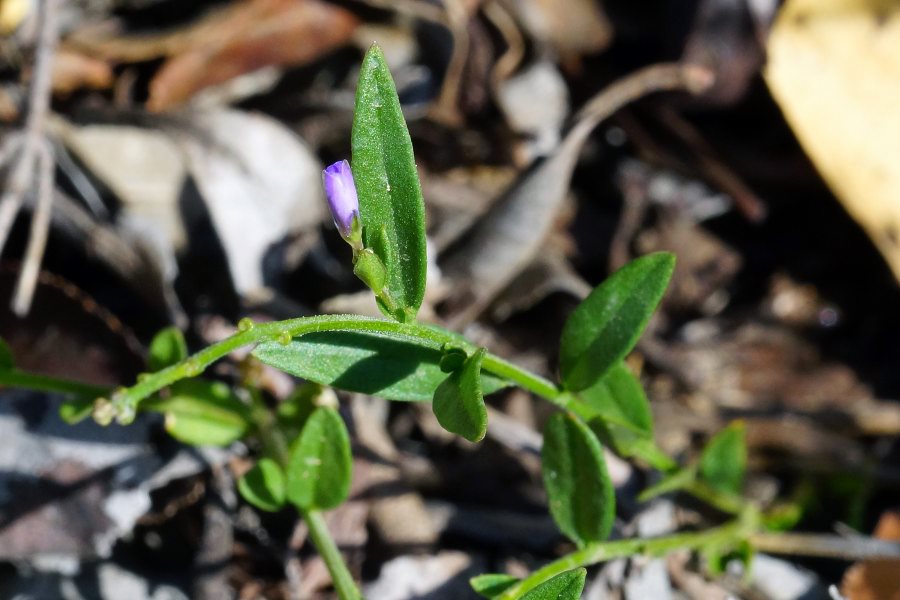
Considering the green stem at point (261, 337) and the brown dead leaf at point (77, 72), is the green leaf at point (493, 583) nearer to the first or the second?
the green stem at point (261, 337)

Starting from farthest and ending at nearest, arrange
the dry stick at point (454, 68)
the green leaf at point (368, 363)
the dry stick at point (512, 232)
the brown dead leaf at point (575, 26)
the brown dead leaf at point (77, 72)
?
the brown dead leaf at point (575, 26), the dry stick at point (454, 68), the brown dead leaf at point (77, 72), the dry stick at point (512, 232), the green leaf at point (368, 363)

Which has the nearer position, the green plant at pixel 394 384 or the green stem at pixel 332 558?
the green plant at pixel 394 384

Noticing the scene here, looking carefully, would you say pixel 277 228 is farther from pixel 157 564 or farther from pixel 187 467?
pixel 157 564

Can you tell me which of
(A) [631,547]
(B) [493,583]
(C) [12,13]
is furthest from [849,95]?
(C) [12,13]

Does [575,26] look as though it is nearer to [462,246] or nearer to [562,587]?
[462,246]

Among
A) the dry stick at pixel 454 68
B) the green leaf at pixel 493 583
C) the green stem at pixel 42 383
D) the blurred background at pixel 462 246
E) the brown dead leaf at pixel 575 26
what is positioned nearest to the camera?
the green leaf at pixel 493 583

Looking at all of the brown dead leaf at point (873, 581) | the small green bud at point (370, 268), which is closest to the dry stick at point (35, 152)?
the small green bud at point (370, 268)

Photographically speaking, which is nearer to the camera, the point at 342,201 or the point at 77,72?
the point at 342,201

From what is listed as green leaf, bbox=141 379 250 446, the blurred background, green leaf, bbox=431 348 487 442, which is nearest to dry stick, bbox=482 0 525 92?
the blurred background
